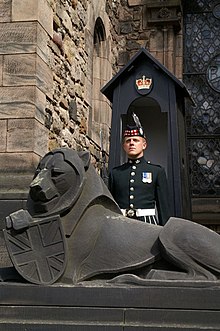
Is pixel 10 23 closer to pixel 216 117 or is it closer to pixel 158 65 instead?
pixel 158 65

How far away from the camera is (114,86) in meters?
6.75

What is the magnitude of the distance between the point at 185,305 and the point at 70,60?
5343 millimetres

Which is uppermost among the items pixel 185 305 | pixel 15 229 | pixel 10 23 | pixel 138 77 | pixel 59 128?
pixel 10 23

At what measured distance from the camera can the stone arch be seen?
9.53 m

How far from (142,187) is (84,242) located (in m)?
1.89

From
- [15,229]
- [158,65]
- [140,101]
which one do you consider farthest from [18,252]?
[140,101]

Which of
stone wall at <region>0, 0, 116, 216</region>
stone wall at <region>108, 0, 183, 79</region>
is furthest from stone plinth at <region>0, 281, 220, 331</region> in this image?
stone wall at <region>108, 0, 183, 79</region>

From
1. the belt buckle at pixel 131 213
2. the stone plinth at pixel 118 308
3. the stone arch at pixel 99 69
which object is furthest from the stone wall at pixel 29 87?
the stone plinth at pixel 118 308

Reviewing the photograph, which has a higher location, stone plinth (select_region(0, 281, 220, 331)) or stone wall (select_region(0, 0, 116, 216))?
stone wall (select_region(0, 0, 116, 216))

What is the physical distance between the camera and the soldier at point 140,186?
5305 millimetres

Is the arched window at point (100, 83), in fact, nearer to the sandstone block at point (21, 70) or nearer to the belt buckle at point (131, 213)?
the sandstone block at point (21, 70)

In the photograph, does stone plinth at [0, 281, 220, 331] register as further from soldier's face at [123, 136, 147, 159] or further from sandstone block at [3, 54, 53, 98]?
sandstone block at [3, 54, 53, 98]

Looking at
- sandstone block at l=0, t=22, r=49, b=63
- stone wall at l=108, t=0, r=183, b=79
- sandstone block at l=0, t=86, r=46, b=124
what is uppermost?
stone wall at l=108, t=0, r=183, b=79

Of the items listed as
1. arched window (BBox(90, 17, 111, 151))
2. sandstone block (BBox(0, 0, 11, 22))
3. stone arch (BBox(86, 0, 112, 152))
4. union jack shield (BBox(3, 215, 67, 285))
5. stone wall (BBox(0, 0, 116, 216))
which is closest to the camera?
union jack shield (BBox(3, 215, 67, 285))
